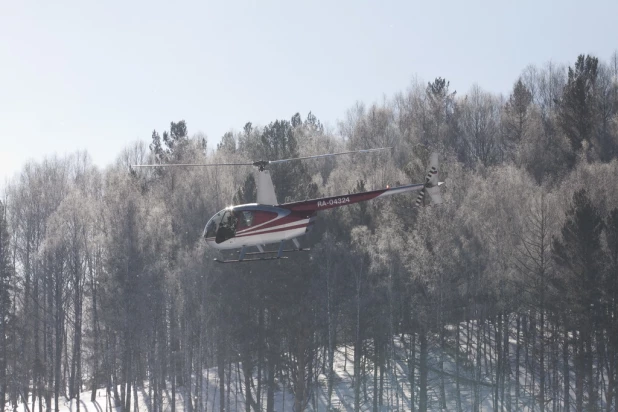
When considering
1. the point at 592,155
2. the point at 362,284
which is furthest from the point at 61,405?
the point at 592,155

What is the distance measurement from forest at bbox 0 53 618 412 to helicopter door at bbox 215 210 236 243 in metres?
13.7

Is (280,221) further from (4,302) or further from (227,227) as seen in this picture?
(4,302)

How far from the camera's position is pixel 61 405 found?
176 ft

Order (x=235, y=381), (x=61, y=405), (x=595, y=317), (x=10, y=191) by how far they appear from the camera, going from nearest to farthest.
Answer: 1. (x=595, y=317)
2. (x=235, y=381)
3. (x=61, y=405)
4. (x=10, y=191)

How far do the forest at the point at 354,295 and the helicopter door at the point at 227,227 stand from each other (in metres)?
13.7

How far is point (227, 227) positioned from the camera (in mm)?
28766

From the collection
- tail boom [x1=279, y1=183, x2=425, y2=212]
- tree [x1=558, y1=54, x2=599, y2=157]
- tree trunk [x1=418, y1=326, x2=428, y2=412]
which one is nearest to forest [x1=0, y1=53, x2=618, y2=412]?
tree trunk [x1=418, y1=326, x2=428, y2=412]

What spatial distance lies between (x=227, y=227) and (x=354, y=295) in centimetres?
1575

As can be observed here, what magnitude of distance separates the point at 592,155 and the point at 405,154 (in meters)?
17.3

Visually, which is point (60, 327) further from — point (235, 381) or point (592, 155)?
point (592, 155)

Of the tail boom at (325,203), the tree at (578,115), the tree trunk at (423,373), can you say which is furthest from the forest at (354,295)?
the tail boom at (325,203)

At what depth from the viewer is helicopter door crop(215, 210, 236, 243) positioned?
2877 centimetres

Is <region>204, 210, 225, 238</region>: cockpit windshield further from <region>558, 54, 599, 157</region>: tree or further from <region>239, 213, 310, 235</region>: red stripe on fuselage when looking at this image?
<region>558, 54, 599, 157</region>: tree

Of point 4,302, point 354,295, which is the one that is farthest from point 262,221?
point 4,302
